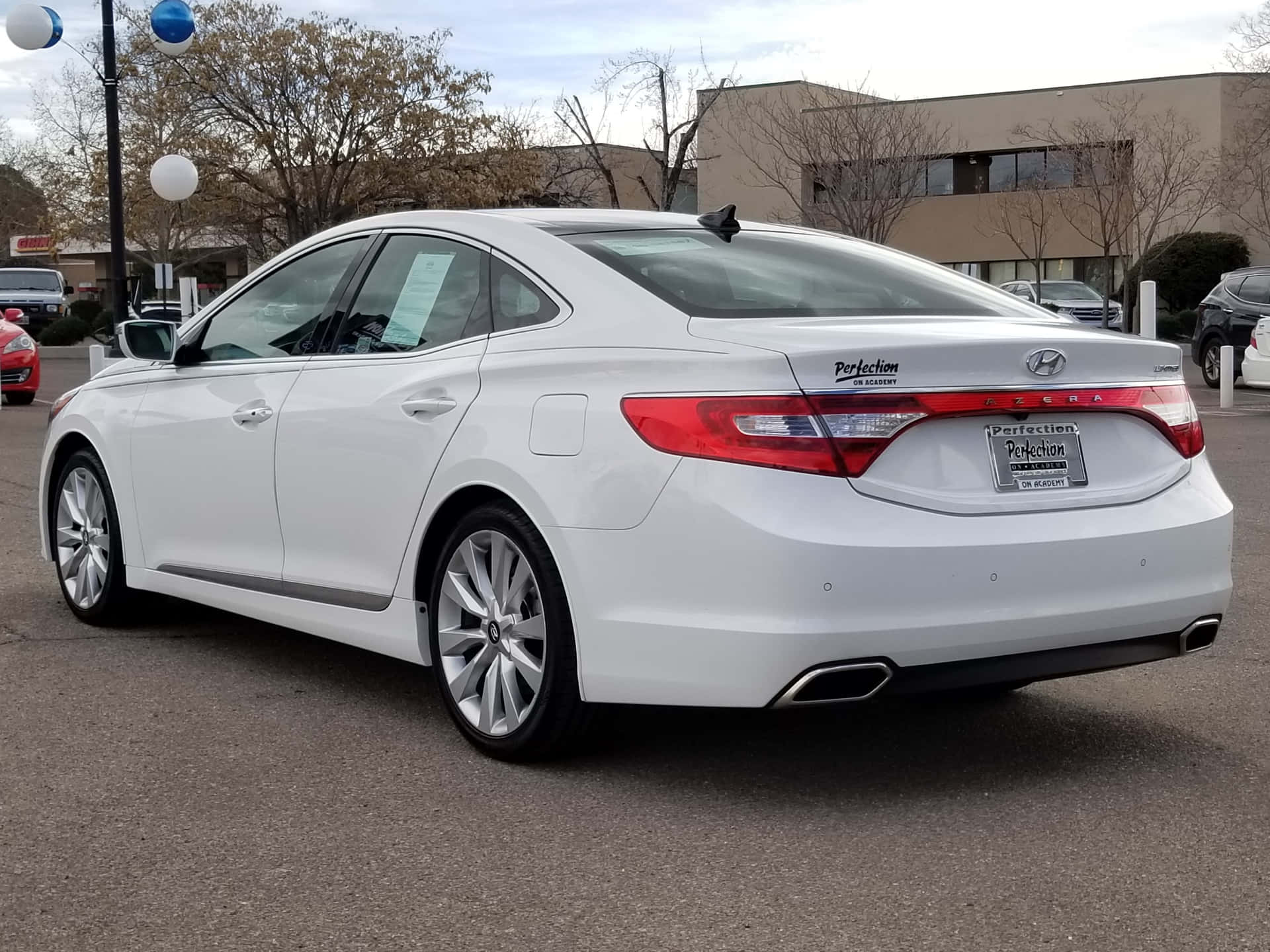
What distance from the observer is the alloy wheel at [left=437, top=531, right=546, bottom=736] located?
14.4ft

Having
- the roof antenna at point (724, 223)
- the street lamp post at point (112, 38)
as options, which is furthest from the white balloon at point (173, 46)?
the roof antenna at point (724, 223)

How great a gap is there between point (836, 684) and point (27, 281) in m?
47.8

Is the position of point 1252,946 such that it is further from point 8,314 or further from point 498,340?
point 8,314

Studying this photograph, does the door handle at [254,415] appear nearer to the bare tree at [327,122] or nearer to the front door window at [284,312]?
the front door window at [284,312]

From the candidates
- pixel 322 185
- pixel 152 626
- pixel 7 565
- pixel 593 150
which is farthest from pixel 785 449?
pixel 593 150

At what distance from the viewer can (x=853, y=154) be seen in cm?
4312

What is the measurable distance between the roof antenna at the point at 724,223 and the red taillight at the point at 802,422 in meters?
1.16

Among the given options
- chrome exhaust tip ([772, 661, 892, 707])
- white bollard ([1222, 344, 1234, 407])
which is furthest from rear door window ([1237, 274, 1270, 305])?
chrome exhaust tip ([772, 661, 892, 707])

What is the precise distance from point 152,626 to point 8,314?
1981 cm

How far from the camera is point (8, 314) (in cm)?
2472

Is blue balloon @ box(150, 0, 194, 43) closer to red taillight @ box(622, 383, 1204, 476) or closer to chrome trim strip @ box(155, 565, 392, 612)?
chrome trim strip @ box(155, 565, 392, 612)

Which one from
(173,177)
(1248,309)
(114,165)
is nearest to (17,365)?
(114,165)

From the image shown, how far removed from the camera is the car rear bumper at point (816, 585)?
3.84 m

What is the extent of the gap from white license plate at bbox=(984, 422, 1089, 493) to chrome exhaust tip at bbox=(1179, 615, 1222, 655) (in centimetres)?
56
